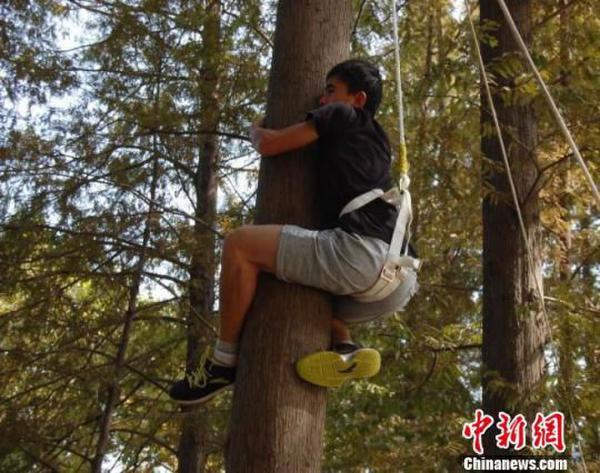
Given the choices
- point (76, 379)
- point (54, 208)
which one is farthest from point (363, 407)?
point (54, 208)

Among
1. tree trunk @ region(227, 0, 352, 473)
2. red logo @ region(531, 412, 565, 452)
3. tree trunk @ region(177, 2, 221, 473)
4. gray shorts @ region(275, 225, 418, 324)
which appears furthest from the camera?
tree trunk @ region(177, 2, 221, 473)

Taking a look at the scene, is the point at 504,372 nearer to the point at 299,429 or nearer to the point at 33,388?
the point at 299,429

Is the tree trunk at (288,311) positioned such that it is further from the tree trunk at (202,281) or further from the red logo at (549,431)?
the tree trunk at (202,281)

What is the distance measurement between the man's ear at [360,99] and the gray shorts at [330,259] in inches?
22.2

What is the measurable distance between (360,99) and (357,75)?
12 centimetres

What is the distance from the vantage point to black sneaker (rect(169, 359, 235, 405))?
280 cm

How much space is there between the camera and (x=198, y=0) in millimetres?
8078

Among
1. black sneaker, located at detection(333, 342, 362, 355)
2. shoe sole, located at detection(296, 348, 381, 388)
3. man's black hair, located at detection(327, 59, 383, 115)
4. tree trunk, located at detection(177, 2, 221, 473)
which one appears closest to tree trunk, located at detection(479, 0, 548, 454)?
man's black hair, located at detection(327, 59, 383, 115)

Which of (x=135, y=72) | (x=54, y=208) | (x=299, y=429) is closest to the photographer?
(x=299, y=429)

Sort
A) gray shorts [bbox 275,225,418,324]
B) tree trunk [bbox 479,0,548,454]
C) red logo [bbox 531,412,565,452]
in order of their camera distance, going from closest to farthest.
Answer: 1. gray shorts [bbox 275,225,418,324]
2. red logo [bbox 531,412,565,452]
3. tree trunk [bbox 479,0,548,454]

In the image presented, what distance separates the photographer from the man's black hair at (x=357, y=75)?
9.20 feet

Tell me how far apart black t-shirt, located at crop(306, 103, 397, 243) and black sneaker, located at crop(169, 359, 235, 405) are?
676 millimetres

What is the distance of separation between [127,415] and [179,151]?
2.64 meters

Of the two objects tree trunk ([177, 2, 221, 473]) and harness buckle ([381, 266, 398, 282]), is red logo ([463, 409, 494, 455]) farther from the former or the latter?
harness buckle ([381, 266, 398, 282])
